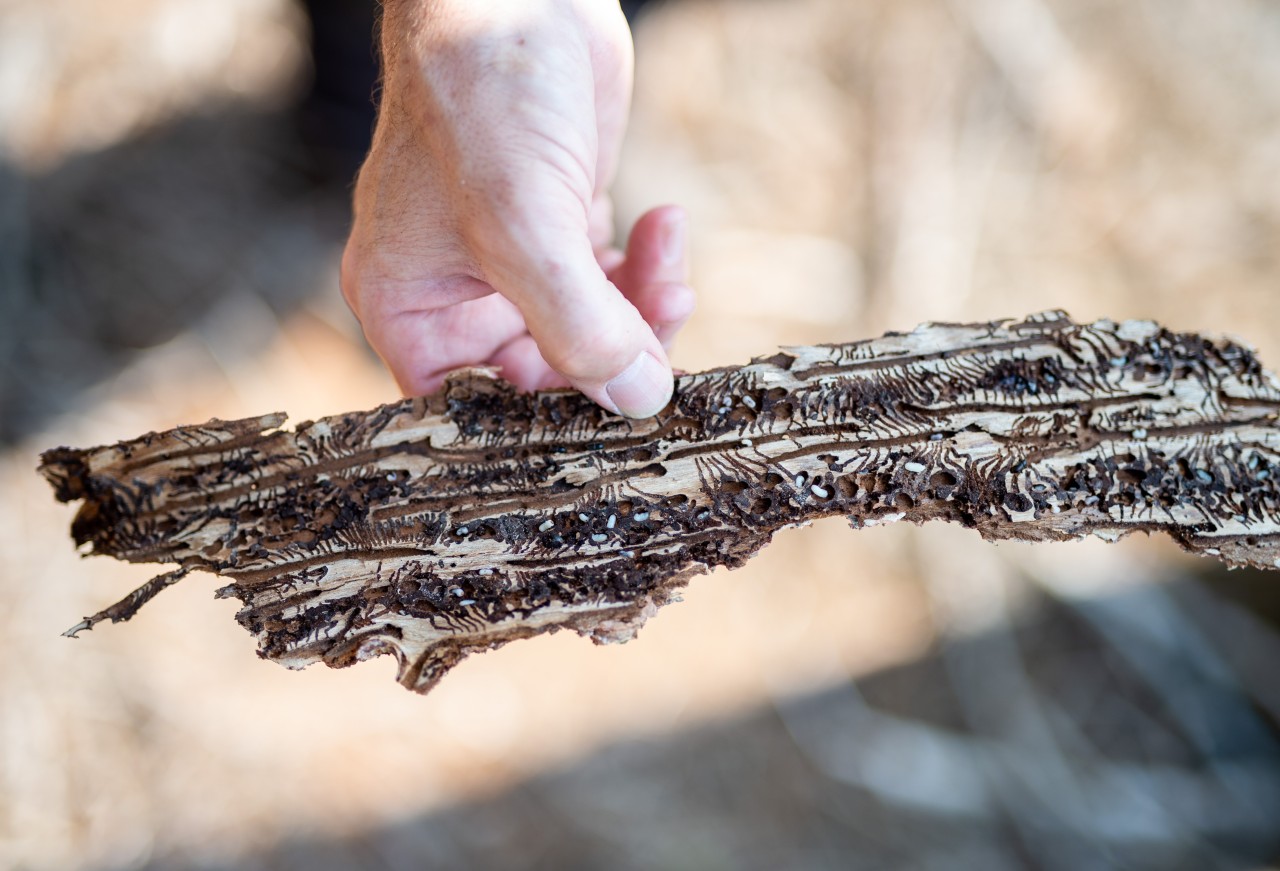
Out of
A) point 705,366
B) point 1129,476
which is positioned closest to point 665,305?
point 1129,476

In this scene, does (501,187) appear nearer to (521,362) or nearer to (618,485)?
(618,485)

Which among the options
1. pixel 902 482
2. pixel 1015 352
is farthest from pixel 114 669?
pixel 1015 352

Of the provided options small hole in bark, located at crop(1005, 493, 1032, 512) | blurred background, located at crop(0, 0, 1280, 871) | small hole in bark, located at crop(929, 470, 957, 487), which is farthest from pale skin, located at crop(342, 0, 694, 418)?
blurred background, located at crop(0, 0, 1280, 871)

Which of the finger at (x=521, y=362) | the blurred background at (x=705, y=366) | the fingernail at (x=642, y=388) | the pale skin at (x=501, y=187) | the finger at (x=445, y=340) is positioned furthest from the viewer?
the blurred background at (x=705, y=366)

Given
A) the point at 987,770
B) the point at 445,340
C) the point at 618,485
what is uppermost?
the point at 445,340

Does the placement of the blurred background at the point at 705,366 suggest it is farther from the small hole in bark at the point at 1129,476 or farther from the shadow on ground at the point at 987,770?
the small hole in bark at the point at 1129,476

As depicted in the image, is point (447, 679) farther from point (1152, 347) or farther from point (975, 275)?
point (975, 275)

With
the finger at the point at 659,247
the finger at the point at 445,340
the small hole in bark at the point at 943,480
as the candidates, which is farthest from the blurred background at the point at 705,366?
the small hole in bark at the point at 943,480
